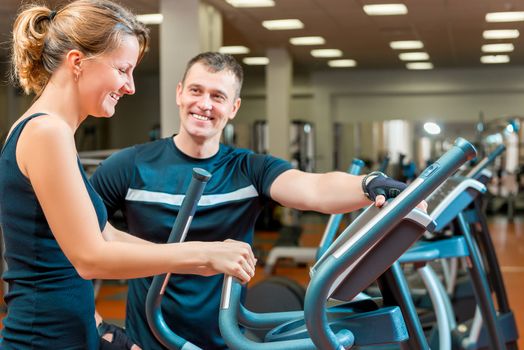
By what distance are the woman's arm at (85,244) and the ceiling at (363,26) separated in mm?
7394

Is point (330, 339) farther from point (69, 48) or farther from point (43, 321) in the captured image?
point (69, 48)

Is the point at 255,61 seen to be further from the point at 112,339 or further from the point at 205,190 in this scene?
the point at 112,339

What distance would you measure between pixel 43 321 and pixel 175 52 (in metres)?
7.28

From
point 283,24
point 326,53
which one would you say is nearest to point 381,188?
point 283,24

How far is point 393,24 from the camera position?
1012 cm

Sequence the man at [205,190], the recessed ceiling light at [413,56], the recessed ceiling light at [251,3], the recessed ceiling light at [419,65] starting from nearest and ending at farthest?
the man at [205,190] < the recessed ceiling light at [251,3] < the recessed ceiling light at [413,56] < the recessed ceiling light at [419,65]

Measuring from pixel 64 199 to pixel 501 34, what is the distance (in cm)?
1070

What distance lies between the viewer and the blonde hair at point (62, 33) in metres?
1.32

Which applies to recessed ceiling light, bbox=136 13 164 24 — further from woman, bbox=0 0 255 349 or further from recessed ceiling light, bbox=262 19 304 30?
woman, bbox=0 0 255 349

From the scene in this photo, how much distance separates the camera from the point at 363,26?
33.9 ft

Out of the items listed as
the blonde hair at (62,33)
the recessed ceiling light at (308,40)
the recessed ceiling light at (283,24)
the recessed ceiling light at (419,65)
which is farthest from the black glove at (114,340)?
the recessed ceiling light at (419,65)

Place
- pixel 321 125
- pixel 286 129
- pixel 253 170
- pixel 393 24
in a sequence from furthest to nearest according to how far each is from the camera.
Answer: pixel 321 125 < pixel 286 129 < pixel 393 24 < pixel 253 170

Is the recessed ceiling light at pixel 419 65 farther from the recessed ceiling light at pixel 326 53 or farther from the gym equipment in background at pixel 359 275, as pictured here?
the gym equipment in background at pixel 359 275

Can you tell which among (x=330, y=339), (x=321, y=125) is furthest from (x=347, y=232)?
(x=321, y=125)
